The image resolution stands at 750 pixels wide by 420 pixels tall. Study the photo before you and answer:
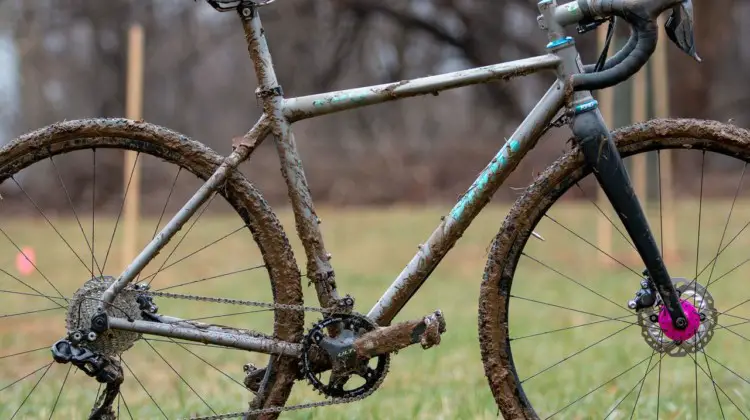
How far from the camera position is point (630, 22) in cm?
288

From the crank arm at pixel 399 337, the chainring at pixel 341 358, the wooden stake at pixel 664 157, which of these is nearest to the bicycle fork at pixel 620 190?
the crank arm at pixel 399 337

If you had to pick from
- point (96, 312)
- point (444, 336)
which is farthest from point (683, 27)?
point (444, 336)

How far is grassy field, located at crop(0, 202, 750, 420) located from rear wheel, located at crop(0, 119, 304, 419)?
0.03 m

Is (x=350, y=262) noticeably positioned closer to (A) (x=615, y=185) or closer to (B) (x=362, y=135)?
(A) (x=615, y=185)

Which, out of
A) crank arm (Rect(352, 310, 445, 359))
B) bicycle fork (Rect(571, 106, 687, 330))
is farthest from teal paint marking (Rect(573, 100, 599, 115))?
crank arm (Rect(352, 310, 445, 359))

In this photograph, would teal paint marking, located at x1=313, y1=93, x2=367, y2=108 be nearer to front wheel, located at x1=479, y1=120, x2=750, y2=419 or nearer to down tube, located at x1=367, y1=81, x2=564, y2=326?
down tube, located at x1=367, y1=81, x2=564, y2=326

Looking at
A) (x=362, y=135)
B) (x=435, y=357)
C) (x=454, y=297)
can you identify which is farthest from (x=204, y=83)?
(x=435, y=357)

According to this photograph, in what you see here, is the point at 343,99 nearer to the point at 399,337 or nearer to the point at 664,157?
the point at 399,337

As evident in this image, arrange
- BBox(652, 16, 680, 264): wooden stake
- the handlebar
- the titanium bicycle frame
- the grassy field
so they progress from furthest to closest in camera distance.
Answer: BBox(652, 16, 680, 264): wooden stake
the grassy field
the titanium bicycle frame
the handlebar

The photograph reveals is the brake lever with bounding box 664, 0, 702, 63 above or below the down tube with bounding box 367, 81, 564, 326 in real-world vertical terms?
above

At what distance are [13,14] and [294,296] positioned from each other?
60.1 ft

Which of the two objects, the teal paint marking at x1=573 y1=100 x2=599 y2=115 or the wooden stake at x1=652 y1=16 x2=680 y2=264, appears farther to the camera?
the wooden stake at x1=652 y1=16 x2=680 y2=264

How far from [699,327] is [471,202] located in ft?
2.71

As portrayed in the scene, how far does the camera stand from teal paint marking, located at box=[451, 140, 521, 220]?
300 cm
